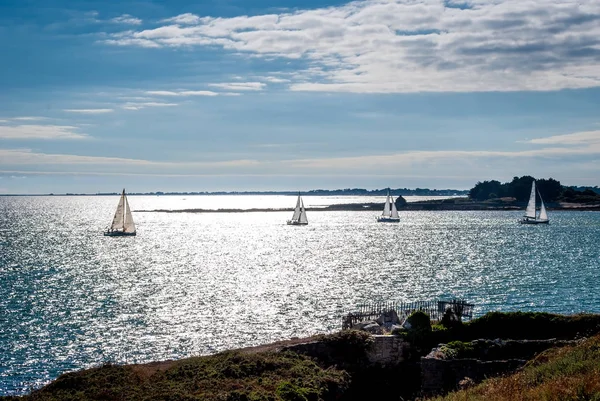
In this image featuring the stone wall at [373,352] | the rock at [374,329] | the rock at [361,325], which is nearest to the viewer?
the stone wall at [373,352]

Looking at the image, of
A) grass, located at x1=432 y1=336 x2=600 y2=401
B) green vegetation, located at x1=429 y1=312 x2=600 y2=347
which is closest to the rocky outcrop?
green vegetation, located at x1=429 y1=312 x2=600 y2=347

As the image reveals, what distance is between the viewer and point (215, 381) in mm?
27016

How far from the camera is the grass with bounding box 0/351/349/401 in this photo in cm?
2569

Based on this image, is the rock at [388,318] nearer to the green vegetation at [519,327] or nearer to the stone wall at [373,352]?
the green vegetation at [519,327]

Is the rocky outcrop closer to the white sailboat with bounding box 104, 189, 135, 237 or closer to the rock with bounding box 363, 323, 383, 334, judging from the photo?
the rock with bounding box 363, 323, 383, 334

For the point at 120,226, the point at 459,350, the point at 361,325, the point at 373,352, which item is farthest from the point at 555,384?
the point at 120,226

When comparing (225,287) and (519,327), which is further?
(225,287)

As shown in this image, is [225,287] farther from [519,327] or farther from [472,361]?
[472,361]

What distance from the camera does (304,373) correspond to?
93.6 ft

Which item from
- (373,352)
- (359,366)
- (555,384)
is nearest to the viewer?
(555,384)

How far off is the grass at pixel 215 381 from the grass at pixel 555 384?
9.10 meters

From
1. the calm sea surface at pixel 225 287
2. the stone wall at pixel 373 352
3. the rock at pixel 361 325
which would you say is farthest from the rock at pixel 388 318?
the calm sea surface at pixel 225 287

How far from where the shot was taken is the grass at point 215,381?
25.7m

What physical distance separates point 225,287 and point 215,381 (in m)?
50.7
